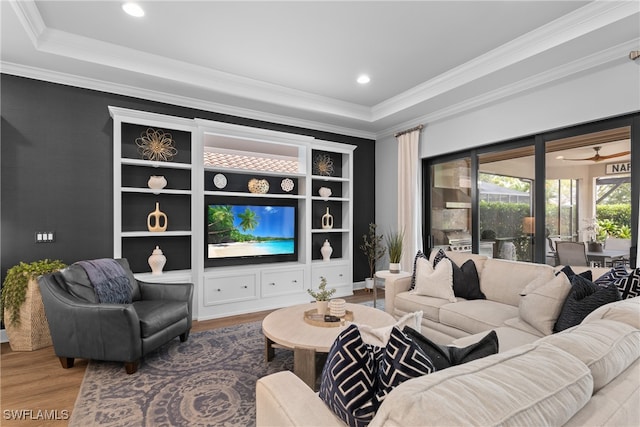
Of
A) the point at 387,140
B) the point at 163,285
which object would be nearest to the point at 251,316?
Answer: the point at 163,285

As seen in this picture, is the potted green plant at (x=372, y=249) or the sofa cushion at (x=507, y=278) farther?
the potted green plant at (x=372, y=249)

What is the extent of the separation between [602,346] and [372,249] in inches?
181

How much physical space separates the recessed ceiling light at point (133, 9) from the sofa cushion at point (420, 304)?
11.3ft

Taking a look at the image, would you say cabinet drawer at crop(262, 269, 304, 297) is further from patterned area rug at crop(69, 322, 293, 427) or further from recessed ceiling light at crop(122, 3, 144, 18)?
recessed ceiling light at crop(122, 3, 144, 18)

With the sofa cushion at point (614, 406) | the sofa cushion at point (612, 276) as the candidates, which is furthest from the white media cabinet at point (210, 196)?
the sofa cushion at point (614, 406)

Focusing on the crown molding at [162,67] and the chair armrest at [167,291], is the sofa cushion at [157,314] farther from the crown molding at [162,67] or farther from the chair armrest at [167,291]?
the crown molding at [162,67]

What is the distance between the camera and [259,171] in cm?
440

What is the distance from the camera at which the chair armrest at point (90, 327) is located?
249 centimetres

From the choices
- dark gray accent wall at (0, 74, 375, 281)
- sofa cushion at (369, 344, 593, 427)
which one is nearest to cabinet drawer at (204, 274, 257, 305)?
dark gray accent wall at (0, 74, 375, 281)

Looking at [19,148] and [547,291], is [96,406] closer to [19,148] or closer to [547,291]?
[19,148]

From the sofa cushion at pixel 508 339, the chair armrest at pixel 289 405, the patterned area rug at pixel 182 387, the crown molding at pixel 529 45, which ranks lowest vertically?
the patterned area rug at pixel 182 387

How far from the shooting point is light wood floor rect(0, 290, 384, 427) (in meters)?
2.06

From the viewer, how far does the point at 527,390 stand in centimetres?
73

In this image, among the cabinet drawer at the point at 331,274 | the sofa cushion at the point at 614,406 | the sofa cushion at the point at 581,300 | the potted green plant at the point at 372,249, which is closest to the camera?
the sofa cushion at the point at 614,406
